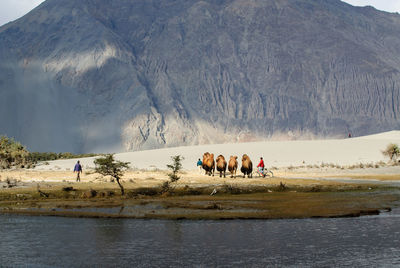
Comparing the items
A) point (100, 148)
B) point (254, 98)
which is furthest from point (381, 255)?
point (254, 98)

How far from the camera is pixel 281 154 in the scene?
47.1 m

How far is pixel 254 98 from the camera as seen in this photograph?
9706cm

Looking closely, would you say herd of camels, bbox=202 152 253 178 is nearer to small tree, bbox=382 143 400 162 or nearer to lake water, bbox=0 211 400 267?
lake water, bbox=0 211 400 267

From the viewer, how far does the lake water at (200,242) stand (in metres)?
10.3

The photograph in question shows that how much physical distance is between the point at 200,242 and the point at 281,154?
3576 centimetres

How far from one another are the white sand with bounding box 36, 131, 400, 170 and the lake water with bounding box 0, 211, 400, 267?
2694cm

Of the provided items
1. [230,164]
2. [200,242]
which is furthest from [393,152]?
[200,242]

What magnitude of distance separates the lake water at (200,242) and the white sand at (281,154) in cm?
2694

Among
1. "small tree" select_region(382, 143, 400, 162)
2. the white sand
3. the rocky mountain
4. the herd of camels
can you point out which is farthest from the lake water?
the rocky mountain

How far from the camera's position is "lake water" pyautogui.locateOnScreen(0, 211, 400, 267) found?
10.3 m

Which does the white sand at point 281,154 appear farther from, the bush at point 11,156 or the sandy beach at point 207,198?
the sandy beach at point 207,198

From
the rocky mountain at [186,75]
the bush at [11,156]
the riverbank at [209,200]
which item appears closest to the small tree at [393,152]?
the riverbank at [209,200]

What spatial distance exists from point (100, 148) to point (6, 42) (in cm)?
2990

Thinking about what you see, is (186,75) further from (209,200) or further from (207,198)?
(209,200)
